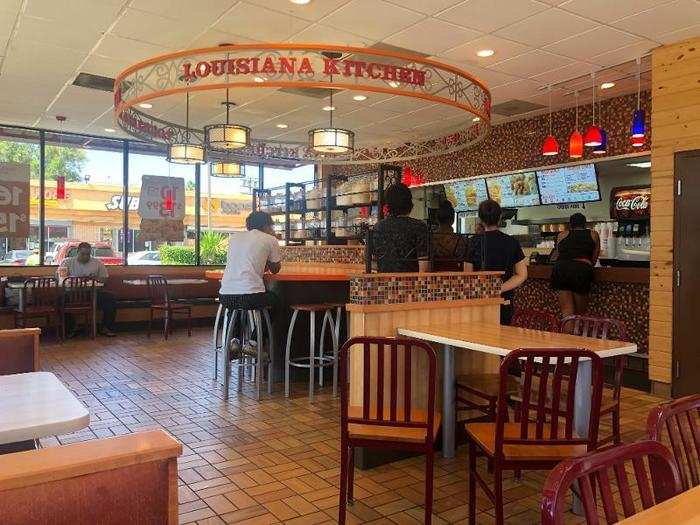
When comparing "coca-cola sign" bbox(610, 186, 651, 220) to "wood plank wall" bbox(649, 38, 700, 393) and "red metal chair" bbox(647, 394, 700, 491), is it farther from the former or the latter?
"red metal chair" bbox(647, 394, 700, 491)

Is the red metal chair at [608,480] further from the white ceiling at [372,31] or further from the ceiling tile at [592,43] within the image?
the ceiling tile at [592,43]

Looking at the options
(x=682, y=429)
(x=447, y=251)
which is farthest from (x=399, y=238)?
(x=682, y=429)

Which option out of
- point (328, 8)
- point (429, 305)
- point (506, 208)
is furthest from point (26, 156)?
point (429, 305)

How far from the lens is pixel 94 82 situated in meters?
6.80

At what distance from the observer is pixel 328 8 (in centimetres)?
473

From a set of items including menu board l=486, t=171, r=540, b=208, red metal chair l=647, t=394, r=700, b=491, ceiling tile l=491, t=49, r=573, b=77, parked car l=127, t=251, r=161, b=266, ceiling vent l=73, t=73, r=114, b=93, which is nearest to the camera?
red metal chair l=647, t=394, r=700, b=491

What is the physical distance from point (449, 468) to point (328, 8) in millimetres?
3719

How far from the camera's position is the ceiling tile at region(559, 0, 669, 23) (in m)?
4.46

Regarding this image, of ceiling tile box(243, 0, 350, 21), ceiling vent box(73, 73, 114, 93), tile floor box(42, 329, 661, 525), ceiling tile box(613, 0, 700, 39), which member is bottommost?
tile floor box(42, 329, 661, 525)

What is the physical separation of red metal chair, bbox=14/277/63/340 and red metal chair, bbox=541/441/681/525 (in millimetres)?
8100

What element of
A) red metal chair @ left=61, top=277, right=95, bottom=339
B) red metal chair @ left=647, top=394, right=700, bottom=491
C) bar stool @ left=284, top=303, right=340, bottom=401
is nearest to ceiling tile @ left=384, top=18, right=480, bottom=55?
bar stool @ left=284, top=303, right=340, bottom=401

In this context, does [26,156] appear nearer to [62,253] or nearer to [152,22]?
[62,253]

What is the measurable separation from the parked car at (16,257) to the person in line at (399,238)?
7640 millimetres

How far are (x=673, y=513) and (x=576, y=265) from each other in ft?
17.6
